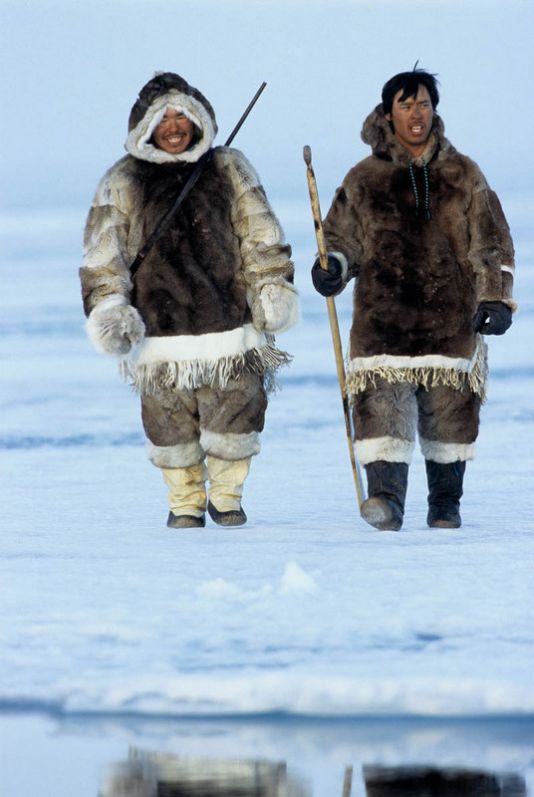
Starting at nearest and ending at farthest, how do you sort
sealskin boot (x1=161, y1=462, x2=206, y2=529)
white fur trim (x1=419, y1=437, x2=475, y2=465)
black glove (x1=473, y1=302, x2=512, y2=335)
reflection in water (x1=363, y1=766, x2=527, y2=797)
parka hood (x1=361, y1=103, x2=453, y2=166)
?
1. reflection in water (x1=363, y1=766, x2=527, y2=797)
2. black glove (x1=473, y1=302, x2=512, y2=335)
3. parka hood (x1=361, y1=103, x2=453, y2=166)
4. white fur trim (x1=419, y1=437, x2=475, y2=465)
5. sealskin boot (x1=161, y1=462, x2=206, y2=529)

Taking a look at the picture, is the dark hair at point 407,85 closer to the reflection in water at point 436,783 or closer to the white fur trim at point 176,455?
the white fur trim at point 176,455

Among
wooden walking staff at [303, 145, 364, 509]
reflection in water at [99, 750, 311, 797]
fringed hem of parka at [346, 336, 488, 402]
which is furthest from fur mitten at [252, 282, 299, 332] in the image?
reflection in water at [99, 750, 311, 797]

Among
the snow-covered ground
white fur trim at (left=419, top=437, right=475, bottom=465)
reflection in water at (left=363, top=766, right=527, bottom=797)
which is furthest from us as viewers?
white fur trim at (left=419, top=437, right=475, bottom=465)

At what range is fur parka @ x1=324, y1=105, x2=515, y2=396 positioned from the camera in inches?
214

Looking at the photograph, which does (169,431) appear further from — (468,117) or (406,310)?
(468,117)

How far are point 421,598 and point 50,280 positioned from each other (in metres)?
12.1

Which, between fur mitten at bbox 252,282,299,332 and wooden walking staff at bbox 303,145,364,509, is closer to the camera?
wooden walking staff at bbox 303,145,364,509

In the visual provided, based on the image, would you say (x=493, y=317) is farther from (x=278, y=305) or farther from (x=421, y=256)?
(x=278, y=305)

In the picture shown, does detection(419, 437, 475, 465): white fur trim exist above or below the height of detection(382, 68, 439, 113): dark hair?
below

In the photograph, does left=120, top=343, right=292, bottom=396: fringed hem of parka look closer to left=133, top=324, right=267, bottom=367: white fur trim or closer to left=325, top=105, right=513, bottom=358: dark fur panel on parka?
left=133, top=324, right=267, bottom=367: white fur trim

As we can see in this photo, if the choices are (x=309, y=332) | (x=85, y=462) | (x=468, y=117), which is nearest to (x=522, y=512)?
(x=85, y=462)

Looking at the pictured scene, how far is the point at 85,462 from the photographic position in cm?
759

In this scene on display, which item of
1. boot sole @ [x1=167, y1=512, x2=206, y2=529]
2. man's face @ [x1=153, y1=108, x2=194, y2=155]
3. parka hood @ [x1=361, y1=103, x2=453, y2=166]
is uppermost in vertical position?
man's face @ [x1=153, y1=108, x2=194, y2=155]

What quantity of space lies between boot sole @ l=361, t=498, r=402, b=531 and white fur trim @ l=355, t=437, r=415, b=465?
15cm
